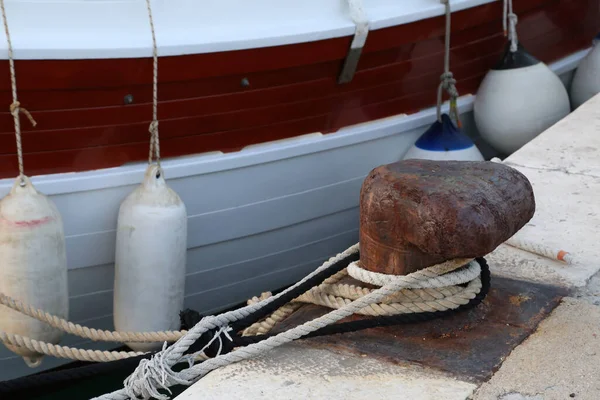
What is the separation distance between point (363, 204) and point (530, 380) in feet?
1.93

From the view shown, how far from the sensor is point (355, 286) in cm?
215

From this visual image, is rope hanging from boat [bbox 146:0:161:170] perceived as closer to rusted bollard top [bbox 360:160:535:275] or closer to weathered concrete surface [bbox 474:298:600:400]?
rusted bollard top [bbox 360:160:535:275]

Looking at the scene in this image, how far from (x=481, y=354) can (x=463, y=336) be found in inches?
3.5

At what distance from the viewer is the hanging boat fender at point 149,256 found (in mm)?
2840

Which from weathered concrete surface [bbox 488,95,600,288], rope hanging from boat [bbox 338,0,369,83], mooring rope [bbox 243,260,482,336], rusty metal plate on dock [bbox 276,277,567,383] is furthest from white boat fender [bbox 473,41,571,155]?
mooring rope [bbox 243,260,482,336]

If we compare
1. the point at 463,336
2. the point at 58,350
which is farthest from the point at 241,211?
the point at 463,336

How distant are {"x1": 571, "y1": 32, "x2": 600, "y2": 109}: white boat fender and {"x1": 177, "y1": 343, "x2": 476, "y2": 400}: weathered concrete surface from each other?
3.32 metres

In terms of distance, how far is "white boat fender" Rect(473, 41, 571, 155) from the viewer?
4062 mm

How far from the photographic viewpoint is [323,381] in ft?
5.95

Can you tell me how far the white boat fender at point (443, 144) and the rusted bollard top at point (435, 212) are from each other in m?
1.60

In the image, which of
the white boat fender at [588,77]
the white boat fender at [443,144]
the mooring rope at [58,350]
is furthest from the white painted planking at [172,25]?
the white boat fender at [588,77]

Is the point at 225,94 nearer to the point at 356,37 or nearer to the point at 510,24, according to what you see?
the point at 356,37

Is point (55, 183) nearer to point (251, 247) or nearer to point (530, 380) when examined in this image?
point (251, 247)

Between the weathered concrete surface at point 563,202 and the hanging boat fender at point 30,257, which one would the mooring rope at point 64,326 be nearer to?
the hanging boat fender at point 30,257
